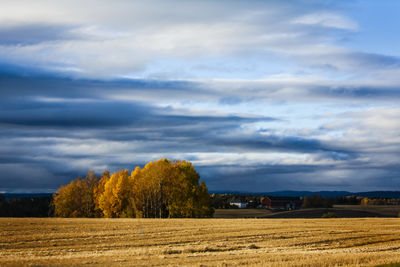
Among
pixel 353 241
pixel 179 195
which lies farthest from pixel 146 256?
pixel 179 195

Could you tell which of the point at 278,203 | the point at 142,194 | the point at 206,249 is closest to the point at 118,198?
the point at 142,194

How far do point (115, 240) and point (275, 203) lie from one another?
156742mm

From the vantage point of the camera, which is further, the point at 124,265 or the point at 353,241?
the point at 353,241

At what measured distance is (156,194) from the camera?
103438 millimetres

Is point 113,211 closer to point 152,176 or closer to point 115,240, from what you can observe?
point 152,176

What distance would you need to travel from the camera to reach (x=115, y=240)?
143 feet

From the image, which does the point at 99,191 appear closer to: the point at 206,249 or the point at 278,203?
the point at 206,249

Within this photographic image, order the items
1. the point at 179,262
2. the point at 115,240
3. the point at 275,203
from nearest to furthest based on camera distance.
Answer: the point at 179,262 < the point at 115,240 < the point at 275,203

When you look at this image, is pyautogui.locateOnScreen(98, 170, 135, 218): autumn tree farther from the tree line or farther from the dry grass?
the dry grass

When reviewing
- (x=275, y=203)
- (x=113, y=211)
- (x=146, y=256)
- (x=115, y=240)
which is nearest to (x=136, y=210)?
(x=113, y=211)

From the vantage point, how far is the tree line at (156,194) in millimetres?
99875

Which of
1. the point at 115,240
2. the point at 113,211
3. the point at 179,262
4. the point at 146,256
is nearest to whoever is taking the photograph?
the point at 179,262

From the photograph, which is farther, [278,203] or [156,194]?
[278,203]

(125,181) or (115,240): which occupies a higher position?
(125,181)
